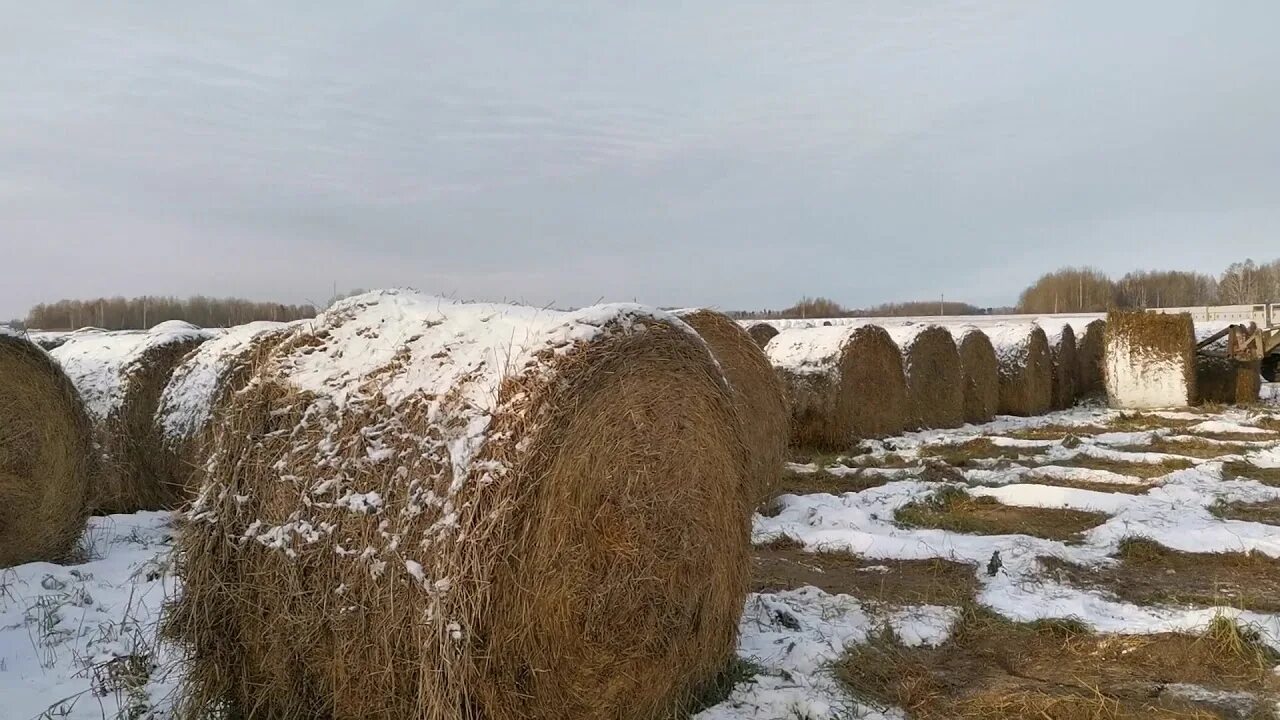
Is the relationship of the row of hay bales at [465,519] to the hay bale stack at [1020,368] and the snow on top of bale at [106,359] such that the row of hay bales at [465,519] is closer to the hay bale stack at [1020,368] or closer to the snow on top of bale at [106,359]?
the snow on top of bale at [106,359]

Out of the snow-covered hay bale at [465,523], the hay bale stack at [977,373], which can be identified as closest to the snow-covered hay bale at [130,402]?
the snow-covered hay bale at [465,523]

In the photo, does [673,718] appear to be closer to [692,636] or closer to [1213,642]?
[692,636]

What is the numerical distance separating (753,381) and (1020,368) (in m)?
11.4

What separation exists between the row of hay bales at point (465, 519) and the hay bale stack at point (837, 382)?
8733mm

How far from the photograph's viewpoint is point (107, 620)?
5426 millimetres

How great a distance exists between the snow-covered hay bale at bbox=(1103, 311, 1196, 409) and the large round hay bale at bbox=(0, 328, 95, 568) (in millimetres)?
19536

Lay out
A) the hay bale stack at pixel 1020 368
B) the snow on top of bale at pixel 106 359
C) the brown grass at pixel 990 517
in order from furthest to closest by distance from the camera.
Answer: the hay bale stack at pixel 1020 368
the snow on top of bale at pixel 106 359
the brown grass at pixel 990 517

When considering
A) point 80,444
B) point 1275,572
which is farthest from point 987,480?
point 80,444

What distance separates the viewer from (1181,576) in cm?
657

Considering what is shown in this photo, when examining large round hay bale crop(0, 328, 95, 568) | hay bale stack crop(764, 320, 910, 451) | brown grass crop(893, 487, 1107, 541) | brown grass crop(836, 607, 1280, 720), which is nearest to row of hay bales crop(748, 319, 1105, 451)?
hay bale stack crop(764, 320, 910, 451)

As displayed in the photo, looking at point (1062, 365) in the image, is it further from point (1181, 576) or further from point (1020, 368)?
point (1181, 576)

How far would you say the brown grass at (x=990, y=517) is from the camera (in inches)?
312

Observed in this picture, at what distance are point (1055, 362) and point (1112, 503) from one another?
1358 cm

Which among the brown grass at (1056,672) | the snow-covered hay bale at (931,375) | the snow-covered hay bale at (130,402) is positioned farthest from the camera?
the snow-covered hay bale at (931,375)
